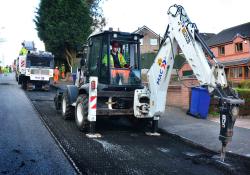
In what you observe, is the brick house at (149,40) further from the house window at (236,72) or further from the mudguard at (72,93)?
the mudguard at (72,93)

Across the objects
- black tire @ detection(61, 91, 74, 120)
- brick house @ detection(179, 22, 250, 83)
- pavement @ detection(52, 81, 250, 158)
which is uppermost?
brick house @ detection(179, 22, 250, 83)

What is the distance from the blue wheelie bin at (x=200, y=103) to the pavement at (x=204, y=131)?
0.28 m

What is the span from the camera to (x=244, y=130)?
36.9 feet

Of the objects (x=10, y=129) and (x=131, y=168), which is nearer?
(x=131, y=168)

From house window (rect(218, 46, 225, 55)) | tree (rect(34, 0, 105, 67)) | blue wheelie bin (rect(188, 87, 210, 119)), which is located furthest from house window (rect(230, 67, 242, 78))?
blue wheelie bin (rect(188, 87, 210, 119))

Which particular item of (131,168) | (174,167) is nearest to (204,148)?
(174,167)

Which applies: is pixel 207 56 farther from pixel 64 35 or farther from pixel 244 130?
pixel 64 35

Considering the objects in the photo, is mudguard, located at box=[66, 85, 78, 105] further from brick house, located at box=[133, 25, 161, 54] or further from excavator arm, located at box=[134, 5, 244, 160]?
brick house, located at box=[133, 25, 161, 54]

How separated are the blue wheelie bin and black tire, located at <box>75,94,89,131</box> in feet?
16.3

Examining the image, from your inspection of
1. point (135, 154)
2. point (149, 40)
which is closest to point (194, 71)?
point (135, 154)

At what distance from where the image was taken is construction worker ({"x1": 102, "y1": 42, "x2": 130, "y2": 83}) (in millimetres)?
10711

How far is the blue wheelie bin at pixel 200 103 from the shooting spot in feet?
45.1

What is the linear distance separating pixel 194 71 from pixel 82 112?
3725 millimetres

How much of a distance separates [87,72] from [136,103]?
210 cm
